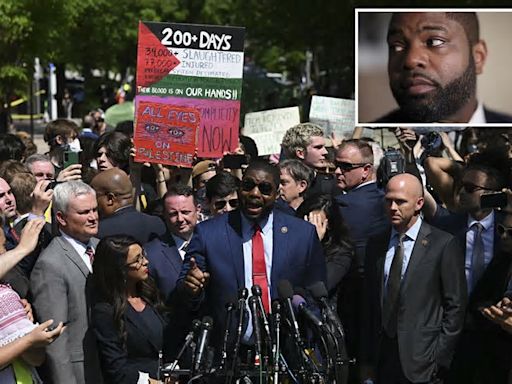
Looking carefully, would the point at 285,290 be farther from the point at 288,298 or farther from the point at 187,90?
the point at 187,90

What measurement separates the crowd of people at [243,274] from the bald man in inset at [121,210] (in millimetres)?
11

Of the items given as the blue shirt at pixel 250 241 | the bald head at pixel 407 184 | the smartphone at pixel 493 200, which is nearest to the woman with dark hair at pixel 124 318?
the blue shirt at pixel 250 241

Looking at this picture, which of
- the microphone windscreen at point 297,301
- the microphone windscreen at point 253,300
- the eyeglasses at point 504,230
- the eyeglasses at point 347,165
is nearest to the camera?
the microphone windscreen at point 253,300

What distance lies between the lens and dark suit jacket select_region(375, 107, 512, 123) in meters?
10.6

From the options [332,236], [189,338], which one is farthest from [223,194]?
[189,338]

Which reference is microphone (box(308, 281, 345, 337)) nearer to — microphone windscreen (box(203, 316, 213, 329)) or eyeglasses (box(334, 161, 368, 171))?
microphone windscreen (box(203, 316, 213, 329))

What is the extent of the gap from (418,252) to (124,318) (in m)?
1.87

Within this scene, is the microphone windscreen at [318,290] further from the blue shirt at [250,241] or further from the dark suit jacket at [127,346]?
the dark suit jacket at [127,346]

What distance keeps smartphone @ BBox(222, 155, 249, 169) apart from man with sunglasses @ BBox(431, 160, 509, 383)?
197 centimetres

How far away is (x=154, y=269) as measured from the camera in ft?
27.6

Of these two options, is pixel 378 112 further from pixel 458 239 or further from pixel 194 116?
pixel 458 239

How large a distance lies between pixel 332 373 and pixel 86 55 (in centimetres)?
4315

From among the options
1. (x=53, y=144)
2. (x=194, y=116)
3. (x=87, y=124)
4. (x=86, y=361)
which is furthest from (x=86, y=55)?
(x=86, y=361)

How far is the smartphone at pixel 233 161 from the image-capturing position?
10460 mm
